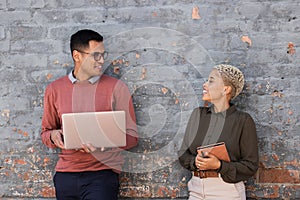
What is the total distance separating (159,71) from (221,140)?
780mm

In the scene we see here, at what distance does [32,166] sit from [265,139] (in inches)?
72.5

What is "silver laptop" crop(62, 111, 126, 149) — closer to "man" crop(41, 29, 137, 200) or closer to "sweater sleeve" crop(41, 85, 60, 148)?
"man" crop(41, 29, 137, 200)

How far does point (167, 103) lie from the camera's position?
384 cm

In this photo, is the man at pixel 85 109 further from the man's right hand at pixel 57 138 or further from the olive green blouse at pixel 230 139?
the olive green blouse at pixel 230 139

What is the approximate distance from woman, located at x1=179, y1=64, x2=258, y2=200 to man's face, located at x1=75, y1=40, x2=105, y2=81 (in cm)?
79

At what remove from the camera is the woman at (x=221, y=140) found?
3332 millimetres

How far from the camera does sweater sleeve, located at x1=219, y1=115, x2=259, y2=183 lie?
3297 millimetres

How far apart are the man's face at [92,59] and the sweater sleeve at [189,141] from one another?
2.49ft

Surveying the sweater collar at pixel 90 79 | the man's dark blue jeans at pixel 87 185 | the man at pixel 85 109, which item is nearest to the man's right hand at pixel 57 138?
the man at pixel 85 109

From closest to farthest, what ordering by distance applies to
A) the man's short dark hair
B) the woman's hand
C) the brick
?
A: 1. the woman's hand
2. the man's short dark hair
3. the brick

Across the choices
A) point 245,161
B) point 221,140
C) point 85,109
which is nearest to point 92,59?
point 85,109

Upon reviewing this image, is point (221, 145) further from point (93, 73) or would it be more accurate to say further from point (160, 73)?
point (93, 73)

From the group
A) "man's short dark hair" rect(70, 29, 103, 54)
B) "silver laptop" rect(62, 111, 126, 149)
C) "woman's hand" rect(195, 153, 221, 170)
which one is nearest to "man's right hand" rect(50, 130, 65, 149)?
"silver laptop" rect(62, 111, 126, 149)

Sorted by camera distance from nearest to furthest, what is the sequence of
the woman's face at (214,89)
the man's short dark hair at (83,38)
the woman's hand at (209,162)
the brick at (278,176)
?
the woman's hand at (209,162), the woman's face at (214,89), the man's short dark hair at (83,38), the brick at (278,176)
